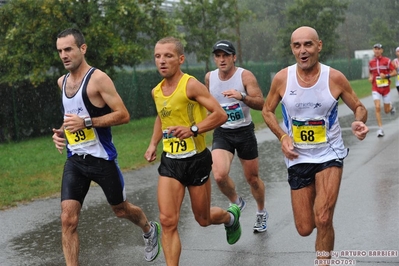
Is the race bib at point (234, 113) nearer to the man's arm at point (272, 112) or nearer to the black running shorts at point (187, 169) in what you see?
the man's arm at point (272, 112)

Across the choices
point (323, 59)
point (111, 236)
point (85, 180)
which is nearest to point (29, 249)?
point (111, 236)

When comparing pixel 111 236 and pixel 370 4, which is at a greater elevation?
pixel 111 236

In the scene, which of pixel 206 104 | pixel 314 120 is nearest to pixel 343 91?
pixel 314 120

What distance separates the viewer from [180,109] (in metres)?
6.43

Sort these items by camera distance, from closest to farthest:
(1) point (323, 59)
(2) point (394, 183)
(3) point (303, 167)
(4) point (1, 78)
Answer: (3) point (303, 167) < (2) point (394, 183) < (4) point (1, 78) < (1) point (323, 59)

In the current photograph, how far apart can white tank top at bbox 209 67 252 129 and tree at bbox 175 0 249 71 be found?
23.4 metres

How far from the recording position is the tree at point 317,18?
48375 millimetres

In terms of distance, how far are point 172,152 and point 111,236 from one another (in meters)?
2.24

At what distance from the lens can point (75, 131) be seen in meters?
6.43

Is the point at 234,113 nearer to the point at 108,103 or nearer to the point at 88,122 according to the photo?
the point at 108,103

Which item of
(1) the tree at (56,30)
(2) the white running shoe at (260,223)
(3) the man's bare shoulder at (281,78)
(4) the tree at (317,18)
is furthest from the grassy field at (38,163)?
(4) the tree at (317,18)

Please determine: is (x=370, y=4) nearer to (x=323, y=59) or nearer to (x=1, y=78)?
(x=323, y=59)

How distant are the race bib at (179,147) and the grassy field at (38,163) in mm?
4820

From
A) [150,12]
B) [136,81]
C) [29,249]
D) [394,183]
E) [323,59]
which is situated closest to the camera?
[29,249]
